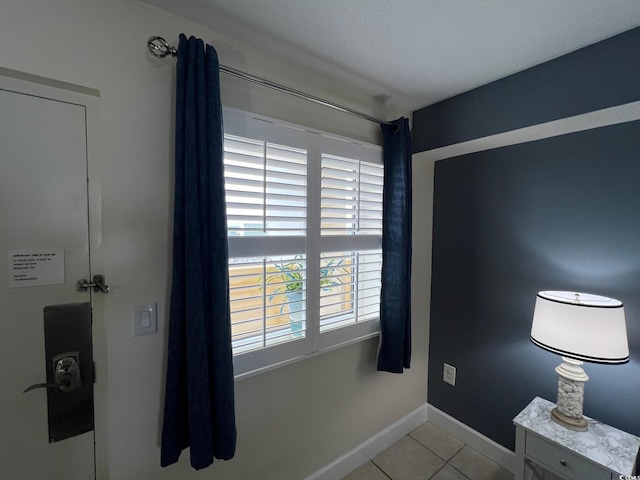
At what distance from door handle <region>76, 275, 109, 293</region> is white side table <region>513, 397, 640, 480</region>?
194cm

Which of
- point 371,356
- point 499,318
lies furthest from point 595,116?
point 371,356

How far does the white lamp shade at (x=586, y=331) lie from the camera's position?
112 centimetres

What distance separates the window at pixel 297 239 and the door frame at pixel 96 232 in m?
0.45

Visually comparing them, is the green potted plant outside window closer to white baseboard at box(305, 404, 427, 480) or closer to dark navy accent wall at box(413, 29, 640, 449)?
white baseboard at box(305, 404, 427, 480)

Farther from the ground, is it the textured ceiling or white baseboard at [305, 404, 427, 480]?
the textured ceiling

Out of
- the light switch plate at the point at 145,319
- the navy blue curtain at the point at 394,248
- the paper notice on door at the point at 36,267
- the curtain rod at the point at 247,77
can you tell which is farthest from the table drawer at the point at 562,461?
the paper notice on door at the point at 36,267

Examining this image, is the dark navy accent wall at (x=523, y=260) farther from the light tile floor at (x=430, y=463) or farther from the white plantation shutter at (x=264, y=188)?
the white plantation shutter at (x=264, y=188)

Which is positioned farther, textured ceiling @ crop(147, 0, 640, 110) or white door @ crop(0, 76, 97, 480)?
textured ceiling @ crop(147, 0, 640, 110)

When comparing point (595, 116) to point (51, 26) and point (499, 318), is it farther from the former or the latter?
point (51, 26)

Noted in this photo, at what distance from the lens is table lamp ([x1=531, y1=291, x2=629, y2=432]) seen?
1124 millimetres

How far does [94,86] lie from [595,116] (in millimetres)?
2134

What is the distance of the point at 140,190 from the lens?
1.02 meters

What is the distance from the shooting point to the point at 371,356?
1761 millimetres

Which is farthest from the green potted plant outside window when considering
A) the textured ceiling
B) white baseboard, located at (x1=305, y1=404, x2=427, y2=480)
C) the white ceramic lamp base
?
the white ceramic lamp base
